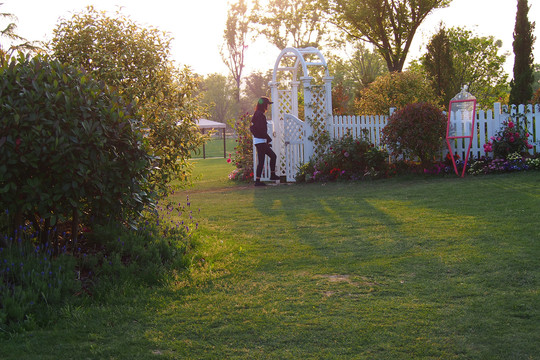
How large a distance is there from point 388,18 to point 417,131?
55.4 feet

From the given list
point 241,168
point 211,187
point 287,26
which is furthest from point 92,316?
point 287,26

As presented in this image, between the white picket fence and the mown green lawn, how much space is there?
189 inches

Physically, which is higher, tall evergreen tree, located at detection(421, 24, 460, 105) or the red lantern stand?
tall evergreen tree, located at detection(421, 24, 460, 105)

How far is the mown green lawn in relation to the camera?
3375mm

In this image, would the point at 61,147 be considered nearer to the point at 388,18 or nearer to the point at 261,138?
the point at 261,138

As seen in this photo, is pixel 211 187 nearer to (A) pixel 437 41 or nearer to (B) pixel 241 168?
(B) pixel 241 168

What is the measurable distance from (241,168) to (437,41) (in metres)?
8.22

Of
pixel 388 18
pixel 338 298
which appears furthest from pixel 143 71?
pixel 388 18

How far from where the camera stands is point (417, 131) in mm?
11836

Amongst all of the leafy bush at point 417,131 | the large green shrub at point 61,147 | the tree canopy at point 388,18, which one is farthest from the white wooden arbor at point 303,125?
the tree canopy at point 388,18

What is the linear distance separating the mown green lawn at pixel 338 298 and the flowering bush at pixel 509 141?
14.5 ft

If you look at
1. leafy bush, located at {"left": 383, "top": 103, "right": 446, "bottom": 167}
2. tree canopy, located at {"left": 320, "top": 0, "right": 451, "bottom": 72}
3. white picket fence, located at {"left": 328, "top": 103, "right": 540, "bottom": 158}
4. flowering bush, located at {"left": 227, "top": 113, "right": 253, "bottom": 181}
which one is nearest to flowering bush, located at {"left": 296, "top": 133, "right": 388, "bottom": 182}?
white picket fence, located at {"left": 328, "top": 103, "right": 540, "bottom": 158}

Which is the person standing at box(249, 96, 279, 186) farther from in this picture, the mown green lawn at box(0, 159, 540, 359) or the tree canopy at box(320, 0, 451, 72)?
the tree canopy at box(320, 0, 451, 72)

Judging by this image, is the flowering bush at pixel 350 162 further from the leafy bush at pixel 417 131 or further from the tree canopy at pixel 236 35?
the tree canopy at pixel 236 35
